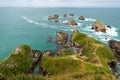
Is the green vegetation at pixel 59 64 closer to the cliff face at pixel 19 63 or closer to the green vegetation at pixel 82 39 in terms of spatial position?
the cliff face at pixel 19 63

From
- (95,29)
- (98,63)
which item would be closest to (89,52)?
(98,63)

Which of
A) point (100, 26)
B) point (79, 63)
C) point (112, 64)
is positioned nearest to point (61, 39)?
point (112, 64)

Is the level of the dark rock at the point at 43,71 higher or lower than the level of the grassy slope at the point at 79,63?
lower

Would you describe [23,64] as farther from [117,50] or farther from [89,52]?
[117,50]

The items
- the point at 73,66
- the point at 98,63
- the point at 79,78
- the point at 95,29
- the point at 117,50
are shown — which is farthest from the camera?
the point at 95,29

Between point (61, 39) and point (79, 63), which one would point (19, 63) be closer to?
point (79, 63)

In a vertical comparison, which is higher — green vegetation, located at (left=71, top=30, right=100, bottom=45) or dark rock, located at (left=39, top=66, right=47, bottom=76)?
green vegetation, located at (left=71, top=30, right=100, bottom=45)

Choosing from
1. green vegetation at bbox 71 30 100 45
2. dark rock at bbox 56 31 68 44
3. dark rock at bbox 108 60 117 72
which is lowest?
dark rock at bbox 108 60 117 72

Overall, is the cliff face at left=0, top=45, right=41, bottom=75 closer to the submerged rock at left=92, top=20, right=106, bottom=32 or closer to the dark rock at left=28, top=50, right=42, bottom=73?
the dark rock at left=28, top=50, right=42, bottom=73

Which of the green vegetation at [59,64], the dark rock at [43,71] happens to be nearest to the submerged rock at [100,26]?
the green vegetation at [59,64]

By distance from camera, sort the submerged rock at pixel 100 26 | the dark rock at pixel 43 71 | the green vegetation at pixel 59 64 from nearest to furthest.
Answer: the green vegetation at pixel 59 64
the dark rock at pixel 43 71
the submerged rock at pixel 100 26

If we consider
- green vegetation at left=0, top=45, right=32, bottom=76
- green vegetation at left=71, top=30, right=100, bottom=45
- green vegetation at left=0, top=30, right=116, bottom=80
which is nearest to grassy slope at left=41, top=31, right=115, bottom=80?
green vegetation at left=0, top=30, right=116, bottom=80
